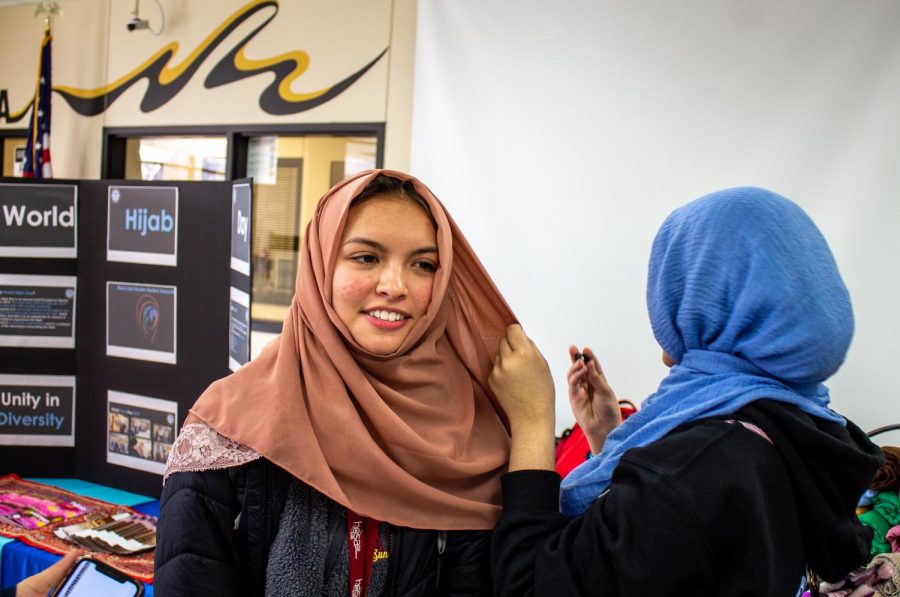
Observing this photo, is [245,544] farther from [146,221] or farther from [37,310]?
[37,310]

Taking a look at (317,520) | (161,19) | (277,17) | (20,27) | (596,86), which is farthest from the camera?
(20,27)

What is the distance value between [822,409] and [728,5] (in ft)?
7.05

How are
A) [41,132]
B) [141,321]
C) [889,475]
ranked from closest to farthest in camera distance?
[889,475] → [141,321] → [41,132]

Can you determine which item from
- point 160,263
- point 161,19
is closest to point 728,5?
point 160,263

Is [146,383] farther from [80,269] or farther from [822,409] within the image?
[822,409]

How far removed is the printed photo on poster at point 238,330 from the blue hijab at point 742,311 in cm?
141

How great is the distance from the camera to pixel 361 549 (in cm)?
111

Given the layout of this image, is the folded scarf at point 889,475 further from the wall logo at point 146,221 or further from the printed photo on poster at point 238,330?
the wall logo at point 146,221

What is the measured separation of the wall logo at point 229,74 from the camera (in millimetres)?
4027

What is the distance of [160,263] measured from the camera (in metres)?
2.51

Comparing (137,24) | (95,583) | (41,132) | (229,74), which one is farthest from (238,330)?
(41,132)

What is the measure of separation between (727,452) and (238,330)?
68.2 inches

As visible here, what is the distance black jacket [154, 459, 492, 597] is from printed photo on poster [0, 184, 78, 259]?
6.66 ft

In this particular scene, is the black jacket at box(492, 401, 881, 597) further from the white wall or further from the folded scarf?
the white wall
